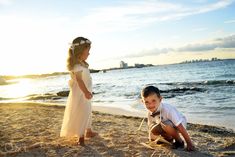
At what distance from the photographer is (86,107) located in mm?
5867

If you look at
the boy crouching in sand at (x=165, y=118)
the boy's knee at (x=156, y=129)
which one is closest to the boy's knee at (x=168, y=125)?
the boy crouching in sand at (x=165, y=118)

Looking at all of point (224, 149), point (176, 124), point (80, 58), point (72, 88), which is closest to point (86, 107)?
point (72, 88)

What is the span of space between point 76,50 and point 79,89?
65 cm

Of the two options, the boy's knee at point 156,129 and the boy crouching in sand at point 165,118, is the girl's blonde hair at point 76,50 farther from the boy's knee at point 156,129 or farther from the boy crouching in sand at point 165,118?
the boy's knee at point 156,129

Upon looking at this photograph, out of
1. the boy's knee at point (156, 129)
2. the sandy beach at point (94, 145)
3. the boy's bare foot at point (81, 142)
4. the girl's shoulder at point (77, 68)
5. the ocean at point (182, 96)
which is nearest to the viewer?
the sandy beach at point (94, 145)

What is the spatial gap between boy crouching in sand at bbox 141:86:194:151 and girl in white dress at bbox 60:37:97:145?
117cm

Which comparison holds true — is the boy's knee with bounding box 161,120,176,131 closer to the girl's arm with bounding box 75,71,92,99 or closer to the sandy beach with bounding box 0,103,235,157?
the sandy beach with bounding box 0,103,235,157

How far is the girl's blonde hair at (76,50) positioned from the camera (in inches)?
227

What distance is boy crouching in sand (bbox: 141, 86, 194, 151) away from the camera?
4.88 meters

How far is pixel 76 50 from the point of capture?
579 centimetres

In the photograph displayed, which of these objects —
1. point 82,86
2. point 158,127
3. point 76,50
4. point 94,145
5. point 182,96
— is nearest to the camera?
point 158,127

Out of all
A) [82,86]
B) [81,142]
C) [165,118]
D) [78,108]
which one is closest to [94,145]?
[81,142]

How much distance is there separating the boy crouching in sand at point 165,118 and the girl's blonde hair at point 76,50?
1413 mm

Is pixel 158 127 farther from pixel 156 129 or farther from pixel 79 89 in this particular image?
pixel 79 89
